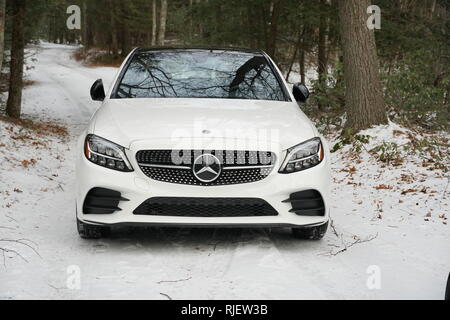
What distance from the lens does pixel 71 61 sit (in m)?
51.6

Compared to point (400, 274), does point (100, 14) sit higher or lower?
higher

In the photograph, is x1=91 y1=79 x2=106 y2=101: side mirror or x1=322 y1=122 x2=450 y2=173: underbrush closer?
x1=91 y1=79 x2=106 y2=101: side mirror

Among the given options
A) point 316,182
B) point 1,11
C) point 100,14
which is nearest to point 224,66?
point 316,182

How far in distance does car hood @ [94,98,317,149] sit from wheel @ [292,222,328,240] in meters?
0.85

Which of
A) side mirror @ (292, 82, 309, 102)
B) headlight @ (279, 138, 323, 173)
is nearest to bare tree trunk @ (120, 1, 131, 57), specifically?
side mirror @ (292, 82, 309, 102)

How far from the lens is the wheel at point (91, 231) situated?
4.83 meters

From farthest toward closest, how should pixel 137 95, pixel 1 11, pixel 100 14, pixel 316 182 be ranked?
pixel 100 14 < pixel 1 11 < pixel 137 95 < pixel 316 182

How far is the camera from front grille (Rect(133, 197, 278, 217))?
14.6ft

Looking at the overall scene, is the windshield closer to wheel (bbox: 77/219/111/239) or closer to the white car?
the white car

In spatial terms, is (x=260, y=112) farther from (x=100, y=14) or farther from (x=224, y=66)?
(x=100, y=14)

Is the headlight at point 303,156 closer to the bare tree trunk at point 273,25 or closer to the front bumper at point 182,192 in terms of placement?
the front bumper at point 182,192

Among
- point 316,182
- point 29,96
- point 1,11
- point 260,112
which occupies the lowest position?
point 29,96

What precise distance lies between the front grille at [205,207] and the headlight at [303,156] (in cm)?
36
